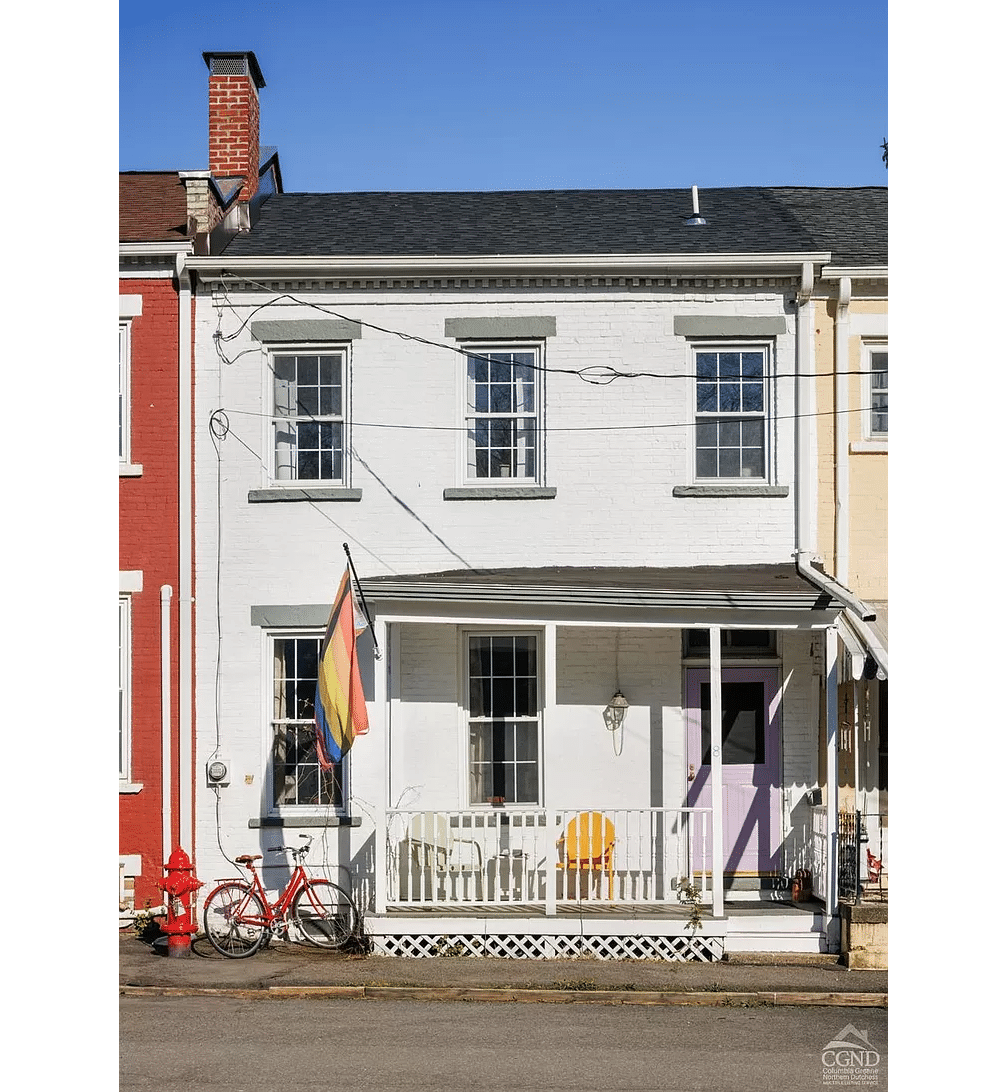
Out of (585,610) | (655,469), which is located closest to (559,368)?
(655,469)

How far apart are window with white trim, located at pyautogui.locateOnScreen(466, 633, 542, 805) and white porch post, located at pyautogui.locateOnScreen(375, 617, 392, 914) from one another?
37.2 inches

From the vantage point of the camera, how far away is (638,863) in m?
14.8

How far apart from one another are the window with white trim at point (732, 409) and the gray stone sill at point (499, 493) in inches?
67.7

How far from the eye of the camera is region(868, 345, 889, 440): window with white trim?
15586 millimetres

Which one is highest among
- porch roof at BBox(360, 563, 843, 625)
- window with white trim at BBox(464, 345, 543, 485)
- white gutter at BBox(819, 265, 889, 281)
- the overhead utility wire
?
white gutter at BBox(819, 265, 889, 281)

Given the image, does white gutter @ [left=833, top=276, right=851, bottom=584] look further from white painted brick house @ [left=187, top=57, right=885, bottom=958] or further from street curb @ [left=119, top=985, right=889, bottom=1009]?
street curb @ [left=119, top=985, right=889, bottom=1009]

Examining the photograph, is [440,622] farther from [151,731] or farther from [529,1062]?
[529,1062]

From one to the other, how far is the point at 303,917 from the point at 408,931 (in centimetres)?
133

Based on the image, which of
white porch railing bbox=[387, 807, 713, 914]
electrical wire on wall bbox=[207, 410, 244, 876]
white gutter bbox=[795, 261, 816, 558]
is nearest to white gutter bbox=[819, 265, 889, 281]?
white gutter bbox=[795, 261, 816, 558]

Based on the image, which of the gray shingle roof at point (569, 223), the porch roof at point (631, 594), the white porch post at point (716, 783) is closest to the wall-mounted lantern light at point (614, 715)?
the porch roof at point (631, 594)

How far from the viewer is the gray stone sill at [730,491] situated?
602 inches

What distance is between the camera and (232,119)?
17.8 metres

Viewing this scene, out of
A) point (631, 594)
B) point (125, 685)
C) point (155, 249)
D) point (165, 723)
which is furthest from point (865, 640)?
point (155, 249)

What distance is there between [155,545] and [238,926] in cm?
412
